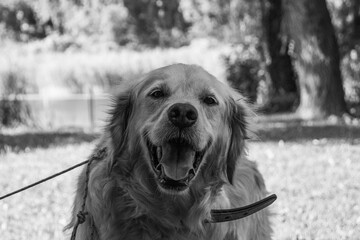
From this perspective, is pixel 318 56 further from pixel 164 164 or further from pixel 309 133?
pixel 164 164

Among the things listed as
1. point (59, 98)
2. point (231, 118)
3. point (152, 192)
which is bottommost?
point (59, 98)

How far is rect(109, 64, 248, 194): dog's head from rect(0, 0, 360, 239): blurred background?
26 cm

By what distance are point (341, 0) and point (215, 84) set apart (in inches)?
642

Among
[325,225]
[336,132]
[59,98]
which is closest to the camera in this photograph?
[325,225]

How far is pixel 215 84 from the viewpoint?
369 cm

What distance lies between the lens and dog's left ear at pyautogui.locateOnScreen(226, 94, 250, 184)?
380 centimetres

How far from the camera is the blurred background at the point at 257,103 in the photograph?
620 cm

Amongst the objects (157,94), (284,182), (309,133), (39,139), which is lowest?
(39,139)

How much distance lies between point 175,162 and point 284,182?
4.27 meters

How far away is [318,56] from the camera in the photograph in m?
14.9

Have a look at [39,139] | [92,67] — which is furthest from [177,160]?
[92,67]

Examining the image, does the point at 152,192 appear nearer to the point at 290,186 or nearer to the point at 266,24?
the point at 290,186

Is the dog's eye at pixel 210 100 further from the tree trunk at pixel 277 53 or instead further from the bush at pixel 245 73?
the bush at pixel 245 73

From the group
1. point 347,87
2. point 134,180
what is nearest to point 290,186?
point 134,180
